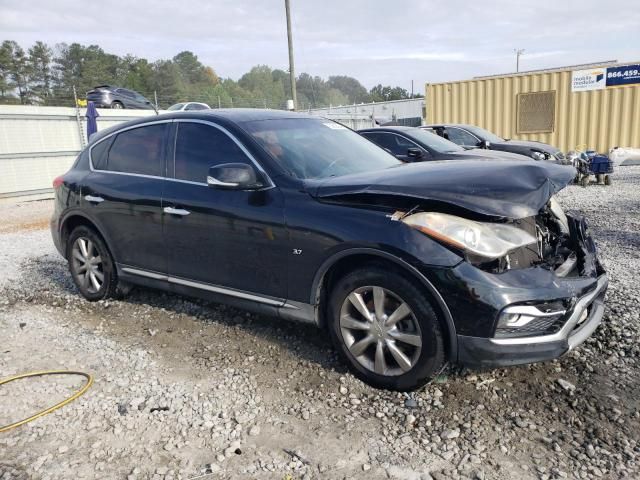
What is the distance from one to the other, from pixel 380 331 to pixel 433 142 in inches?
267

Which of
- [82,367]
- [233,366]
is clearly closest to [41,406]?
[82,367]

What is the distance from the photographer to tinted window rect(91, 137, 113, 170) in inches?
189

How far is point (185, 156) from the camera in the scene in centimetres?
409

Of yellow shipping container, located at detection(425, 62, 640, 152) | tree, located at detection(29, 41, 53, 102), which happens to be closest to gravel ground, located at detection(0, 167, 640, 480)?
yellow shipping container, located at detection(425, 62, 640, 152)

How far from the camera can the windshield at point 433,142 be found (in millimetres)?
8914

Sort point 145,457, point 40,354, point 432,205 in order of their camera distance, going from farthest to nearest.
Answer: point 40,354 → point 432,205 → point 145,457

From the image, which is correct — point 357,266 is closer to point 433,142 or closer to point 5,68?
point 433,142

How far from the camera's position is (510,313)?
8.82 ft

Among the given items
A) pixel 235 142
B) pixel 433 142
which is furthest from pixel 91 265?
pixel 433 142

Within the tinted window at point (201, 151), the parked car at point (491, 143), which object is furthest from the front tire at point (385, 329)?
the parked car at point (491, 143)

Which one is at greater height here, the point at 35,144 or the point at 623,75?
the point at 623,75

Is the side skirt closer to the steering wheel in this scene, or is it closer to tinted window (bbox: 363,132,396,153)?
the steering wheel

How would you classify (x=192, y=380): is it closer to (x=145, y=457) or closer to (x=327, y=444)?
(x=145, y=457)

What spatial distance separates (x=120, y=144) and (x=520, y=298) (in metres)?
3.63
